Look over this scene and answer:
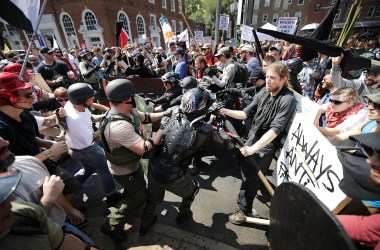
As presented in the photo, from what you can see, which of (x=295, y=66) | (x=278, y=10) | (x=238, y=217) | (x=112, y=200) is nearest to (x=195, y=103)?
(x=238, y=217)

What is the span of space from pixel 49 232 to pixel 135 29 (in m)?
29.9

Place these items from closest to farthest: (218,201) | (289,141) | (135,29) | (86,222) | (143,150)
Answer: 1. (143,150)
2. (289,141)
3. (86,222)
4. (218,201)
5. (135,29)

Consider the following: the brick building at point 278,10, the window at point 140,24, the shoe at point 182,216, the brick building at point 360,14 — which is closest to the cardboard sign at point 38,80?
the shoe at point 182,216

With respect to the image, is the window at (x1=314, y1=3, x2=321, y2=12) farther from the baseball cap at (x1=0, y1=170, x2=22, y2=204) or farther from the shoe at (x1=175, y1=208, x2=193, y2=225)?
the baseball cap at (x1=0, y1=170, x2=22, y2=204)

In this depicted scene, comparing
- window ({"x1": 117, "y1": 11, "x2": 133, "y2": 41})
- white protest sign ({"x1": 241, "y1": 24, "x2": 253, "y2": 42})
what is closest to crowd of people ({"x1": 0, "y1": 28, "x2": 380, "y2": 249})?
white protest sign ({"x1": 241, "y1": 24, "x2": 253, "y2": 42})

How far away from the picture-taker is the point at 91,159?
2.99 m

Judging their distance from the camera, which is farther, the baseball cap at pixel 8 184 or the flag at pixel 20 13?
the flag at pixel 20 13

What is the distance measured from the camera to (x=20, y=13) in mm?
2629

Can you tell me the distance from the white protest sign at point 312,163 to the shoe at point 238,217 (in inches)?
28.5

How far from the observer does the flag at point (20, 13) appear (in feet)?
8.25

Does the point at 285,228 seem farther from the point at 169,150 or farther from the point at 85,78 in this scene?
the point at 85,78

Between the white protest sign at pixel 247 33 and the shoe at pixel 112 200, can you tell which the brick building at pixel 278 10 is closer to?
the white protest sign at pixel 247 33

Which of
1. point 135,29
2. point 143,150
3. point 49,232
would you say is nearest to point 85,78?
point 143,150

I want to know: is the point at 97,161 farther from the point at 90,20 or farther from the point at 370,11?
the point at 370,11
